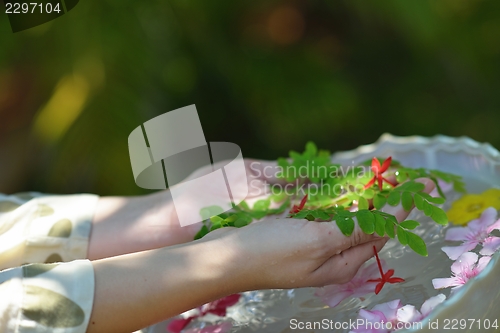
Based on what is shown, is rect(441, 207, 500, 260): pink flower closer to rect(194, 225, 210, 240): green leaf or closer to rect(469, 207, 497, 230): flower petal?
rect(469, 207, 497, 230): flower petal

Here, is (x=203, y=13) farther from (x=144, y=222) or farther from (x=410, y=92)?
(x=144, y=222)

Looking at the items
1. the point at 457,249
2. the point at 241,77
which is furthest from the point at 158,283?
the point at 241,77

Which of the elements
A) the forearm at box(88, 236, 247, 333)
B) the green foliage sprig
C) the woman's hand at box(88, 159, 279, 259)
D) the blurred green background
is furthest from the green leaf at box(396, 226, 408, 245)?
the blurred green background

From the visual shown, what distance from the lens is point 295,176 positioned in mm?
1103

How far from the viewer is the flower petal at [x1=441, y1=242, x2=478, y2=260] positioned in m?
0.84

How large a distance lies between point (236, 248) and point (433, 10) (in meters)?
1.49

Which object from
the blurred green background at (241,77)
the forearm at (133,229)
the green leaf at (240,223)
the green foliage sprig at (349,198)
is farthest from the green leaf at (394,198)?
the blurred green background at (241,77)

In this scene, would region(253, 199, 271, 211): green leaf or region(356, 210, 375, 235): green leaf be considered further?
region(253, 199, 271, 211): green leaf

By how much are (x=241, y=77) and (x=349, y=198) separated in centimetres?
129

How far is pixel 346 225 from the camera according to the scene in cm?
80

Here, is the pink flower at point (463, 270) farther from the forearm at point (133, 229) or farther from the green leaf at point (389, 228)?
the forearm at point (133, 229)

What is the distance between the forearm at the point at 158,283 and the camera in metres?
0.74

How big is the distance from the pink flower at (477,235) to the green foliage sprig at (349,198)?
0.06 meters

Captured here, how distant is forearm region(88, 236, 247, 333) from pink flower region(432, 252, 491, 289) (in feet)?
0.98
